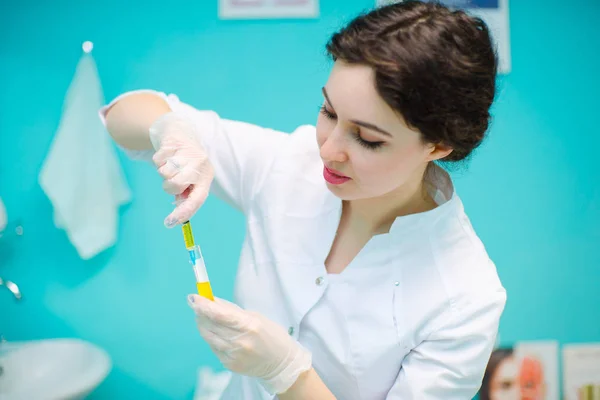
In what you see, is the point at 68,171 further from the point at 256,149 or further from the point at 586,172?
the point at 586,172

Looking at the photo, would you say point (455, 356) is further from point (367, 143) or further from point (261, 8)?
point (261, 8)

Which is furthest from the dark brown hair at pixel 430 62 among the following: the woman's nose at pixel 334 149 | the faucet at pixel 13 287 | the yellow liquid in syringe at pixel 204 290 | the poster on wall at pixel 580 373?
the poster on wall at pixel 580 373

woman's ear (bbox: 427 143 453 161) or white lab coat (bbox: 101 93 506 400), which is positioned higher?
woman's ear (bbox: 427 143 453 161)

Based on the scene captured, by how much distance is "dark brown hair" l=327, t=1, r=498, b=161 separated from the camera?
0.80 metres

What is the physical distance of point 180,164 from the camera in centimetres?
96

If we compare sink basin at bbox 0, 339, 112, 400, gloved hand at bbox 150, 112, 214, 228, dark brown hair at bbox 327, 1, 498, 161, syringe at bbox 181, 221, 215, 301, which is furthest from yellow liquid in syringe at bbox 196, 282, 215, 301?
sink basin at bbox 0, 339, 112, 400

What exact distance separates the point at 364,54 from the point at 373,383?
60 cm

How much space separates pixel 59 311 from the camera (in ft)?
5.71

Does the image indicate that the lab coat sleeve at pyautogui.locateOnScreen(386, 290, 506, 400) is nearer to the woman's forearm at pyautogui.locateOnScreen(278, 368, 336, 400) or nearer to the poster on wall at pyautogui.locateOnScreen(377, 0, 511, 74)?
the woman's forearm at pyautogui.locateOnScreen(278, 368, 336, 400)

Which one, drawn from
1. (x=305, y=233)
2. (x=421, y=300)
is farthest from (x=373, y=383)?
(x=305, y=233)

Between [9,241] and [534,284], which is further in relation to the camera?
[534,284]

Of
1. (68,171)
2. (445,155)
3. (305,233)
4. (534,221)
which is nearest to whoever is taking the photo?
(445,155)

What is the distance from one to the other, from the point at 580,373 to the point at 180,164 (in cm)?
186

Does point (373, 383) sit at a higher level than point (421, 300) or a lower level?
lower
